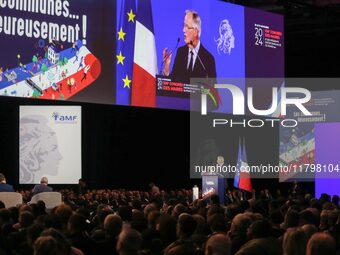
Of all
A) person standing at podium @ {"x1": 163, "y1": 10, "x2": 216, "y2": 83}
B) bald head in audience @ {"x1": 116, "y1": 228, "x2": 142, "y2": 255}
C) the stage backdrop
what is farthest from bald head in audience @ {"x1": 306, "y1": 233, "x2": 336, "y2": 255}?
person standing at podium @ {"x1": 163, "y1": 10, "x2": 216, "y2": 83}

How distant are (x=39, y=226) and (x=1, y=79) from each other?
703 centimetres

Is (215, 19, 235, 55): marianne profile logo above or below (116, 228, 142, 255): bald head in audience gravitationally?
above

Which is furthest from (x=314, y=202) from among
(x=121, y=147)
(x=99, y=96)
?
(x=121, y=147)

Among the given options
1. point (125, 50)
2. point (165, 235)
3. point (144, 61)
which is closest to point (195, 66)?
point (144, 61)

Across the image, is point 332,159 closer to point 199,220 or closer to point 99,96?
point 99,96

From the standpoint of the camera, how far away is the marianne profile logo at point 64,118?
17734 millimetres

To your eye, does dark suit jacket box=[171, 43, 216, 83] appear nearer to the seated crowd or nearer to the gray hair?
the gray hair

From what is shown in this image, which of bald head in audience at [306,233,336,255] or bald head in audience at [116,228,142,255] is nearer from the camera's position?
bald head in audience at [306,233,336,255]

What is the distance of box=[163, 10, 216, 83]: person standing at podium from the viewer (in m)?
14.6

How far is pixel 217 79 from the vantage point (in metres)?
15.3

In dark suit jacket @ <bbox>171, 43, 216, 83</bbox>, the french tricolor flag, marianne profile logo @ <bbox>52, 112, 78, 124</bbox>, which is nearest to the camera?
the french tricolor flag

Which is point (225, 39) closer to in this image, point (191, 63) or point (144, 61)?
point (191, 63)

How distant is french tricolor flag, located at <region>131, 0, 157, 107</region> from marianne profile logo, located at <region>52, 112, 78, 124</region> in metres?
4.39

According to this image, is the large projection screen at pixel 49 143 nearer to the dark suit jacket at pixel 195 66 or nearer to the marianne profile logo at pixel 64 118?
the marianne profile logo at pixel 64 118
